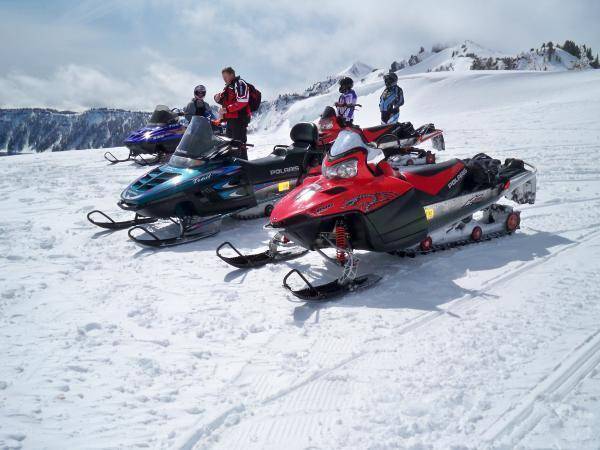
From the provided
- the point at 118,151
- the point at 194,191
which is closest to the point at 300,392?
the point at 194,191

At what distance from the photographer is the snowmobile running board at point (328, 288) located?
10.6 feet

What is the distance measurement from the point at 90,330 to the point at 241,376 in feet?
3.82

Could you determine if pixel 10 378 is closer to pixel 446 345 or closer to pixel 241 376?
pixel 241 376

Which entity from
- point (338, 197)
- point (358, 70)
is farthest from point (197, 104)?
point (358, 70)

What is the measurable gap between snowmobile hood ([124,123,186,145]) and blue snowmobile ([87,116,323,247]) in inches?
169

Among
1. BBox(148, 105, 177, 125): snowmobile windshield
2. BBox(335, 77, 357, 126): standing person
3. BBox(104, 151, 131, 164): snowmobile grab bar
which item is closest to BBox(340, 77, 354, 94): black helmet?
BBox(335, 77, 357, 126): standing person

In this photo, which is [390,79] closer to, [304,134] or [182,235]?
[304,134]

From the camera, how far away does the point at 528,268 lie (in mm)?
3693

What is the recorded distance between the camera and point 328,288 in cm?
336

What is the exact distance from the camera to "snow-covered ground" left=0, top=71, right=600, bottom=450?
1976mm

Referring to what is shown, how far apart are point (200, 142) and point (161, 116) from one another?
18.3 feet

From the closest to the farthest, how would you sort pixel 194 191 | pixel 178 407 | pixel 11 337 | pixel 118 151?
1. pixel 178 407
2. pixel 11 337
3. pixel 194 191
4. pixel 118 151

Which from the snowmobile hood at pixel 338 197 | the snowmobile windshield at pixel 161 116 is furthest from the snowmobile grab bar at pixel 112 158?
the snowmobile hood at pixel 338 197

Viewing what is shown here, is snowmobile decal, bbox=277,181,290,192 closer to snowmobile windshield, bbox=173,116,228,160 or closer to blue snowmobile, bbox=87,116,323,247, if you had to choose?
blue snowmobile, bbox=87,116,323,247
